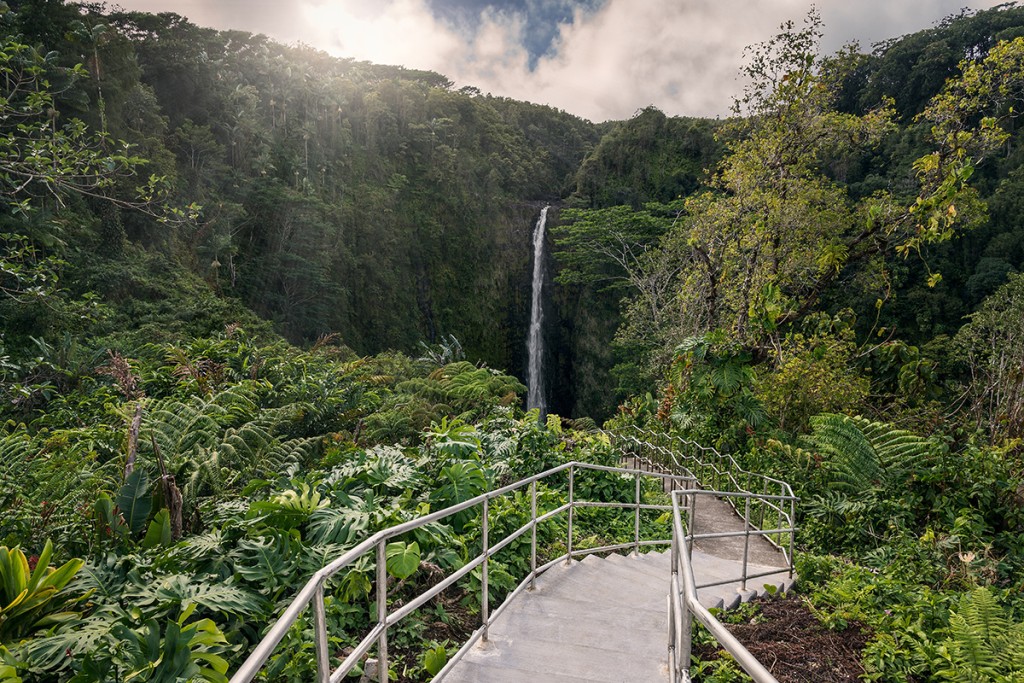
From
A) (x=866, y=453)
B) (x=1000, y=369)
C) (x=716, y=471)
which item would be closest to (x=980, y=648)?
(x=866, y=453)

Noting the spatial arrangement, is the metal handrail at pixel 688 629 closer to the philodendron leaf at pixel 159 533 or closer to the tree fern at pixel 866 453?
the philodendron leaf at pixel 159 533

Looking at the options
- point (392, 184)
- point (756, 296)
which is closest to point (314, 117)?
point (392, 184)

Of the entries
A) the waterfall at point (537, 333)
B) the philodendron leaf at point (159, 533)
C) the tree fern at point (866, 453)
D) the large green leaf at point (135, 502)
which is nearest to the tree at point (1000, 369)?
the tree fern at point (866, 453)

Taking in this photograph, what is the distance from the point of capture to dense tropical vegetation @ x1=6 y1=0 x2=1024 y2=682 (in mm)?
3816

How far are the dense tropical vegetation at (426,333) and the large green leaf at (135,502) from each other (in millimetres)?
31

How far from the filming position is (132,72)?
60.6 ft

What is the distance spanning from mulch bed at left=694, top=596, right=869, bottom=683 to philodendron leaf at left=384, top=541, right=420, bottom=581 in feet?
6.41

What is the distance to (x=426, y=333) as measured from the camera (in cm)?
2920

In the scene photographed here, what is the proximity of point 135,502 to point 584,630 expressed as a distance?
3.29m

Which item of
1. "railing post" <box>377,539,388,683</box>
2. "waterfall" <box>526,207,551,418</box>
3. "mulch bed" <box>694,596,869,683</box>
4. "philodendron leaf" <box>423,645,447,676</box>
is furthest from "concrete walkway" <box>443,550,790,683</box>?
"waterfall" <box>526,207,551,418</box>

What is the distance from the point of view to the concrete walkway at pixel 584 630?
303cm

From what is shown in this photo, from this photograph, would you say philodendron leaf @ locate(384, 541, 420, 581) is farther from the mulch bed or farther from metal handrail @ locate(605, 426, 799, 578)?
metal handrail @ locate(605, 426, 799, 578)

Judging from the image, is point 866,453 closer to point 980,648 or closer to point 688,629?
point 980,648

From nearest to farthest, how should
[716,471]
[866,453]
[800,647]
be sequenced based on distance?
[800,647] → [866,453] → [716,471]
